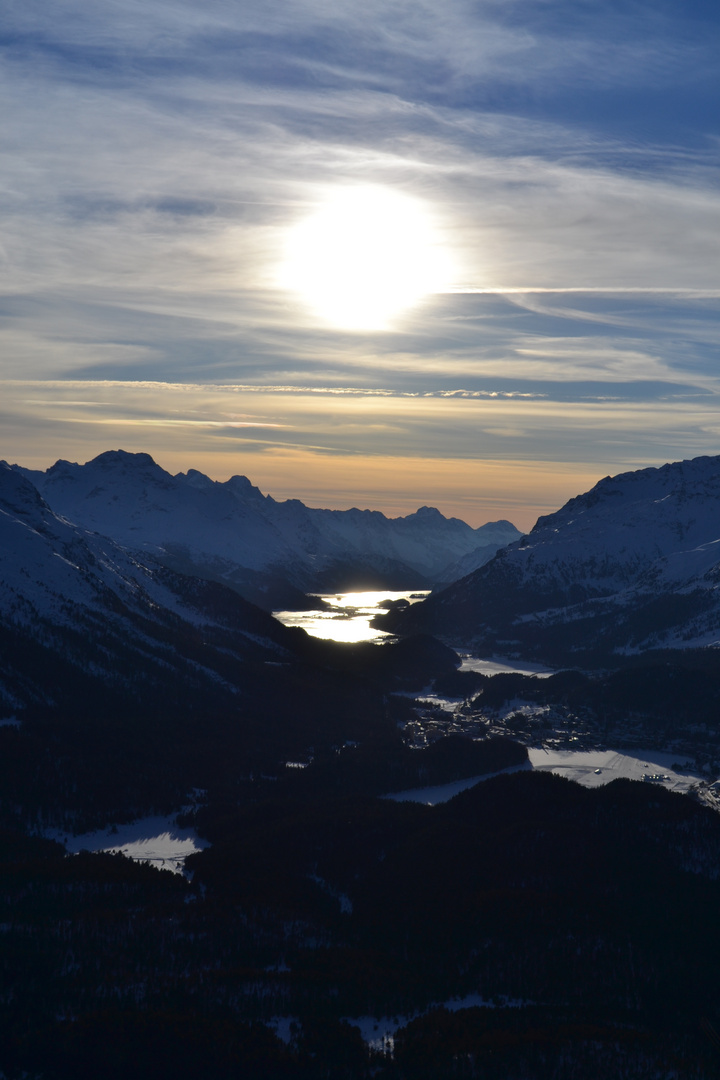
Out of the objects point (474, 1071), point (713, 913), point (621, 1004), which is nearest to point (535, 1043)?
point (474, 1071)

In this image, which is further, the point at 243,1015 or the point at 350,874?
the point at 350,874

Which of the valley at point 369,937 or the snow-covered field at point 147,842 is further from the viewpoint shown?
the snow-covered field at point 147,842

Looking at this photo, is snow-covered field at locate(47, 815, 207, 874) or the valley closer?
the valley

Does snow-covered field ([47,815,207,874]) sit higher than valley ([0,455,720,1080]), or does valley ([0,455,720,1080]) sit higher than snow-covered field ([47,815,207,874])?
valley ([0,455,720,1080])

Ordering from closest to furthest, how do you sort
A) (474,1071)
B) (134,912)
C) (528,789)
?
(474,1071)
(134,912)
(528,789)

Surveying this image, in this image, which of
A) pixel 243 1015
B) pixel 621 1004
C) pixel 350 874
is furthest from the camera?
pixel 350 874

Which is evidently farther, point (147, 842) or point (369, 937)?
point (147, 842)

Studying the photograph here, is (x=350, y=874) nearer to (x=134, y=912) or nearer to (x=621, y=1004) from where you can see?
(x=134, y=912)

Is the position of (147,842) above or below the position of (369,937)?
below
